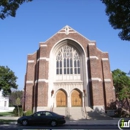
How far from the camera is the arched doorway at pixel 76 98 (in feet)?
82.0

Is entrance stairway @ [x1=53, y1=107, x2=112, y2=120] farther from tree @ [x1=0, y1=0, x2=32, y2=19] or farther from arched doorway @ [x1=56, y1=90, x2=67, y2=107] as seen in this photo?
tree @ [x1=0, y1=0, x2=32, y2=19]

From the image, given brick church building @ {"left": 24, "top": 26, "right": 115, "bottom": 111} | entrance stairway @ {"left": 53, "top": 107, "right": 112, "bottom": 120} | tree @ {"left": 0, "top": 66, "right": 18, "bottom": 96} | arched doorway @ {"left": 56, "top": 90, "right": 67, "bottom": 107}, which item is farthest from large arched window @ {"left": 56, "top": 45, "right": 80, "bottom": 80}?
tree @ {"left": 0, "top": 66, "right": 18, "bottom": 96}

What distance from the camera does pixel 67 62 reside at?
87.8ft

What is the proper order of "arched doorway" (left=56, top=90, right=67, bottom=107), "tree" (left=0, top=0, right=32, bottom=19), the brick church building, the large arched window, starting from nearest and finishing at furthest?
1. "tree" (left=0, top=0, right=32, bottom=19)
2. the brick church building
3. "arched doorway" (left=56, top=90, right=67, bottom=107)
4. the large arched window

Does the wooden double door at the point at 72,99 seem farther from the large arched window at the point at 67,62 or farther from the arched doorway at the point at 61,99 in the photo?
the large arched window at the point at 67,62

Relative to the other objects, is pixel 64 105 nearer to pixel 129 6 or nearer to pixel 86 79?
pixel 86 79

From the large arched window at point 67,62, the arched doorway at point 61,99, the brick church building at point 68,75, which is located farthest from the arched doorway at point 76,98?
the large arched window at point 67,62

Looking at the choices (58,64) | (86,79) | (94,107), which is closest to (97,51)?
(86,79)

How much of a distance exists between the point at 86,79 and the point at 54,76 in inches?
213

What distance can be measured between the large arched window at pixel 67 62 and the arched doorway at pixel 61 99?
2.66 metres

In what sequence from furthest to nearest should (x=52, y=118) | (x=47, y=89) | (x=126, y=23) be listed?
(x=47, y=89), (x=52, y=118), (x=126, y=23)

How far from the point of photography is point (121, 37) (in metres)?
10.9

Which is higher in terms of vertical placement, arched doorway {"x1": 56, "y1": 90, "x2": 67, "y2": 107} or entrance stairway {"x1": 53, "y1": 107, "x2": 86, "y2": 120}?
arched doorway {"x1": 56, "y1": 90, "x2": 67, "y2": 107}

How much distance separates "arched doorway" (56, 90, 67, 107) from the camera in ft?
82.7
